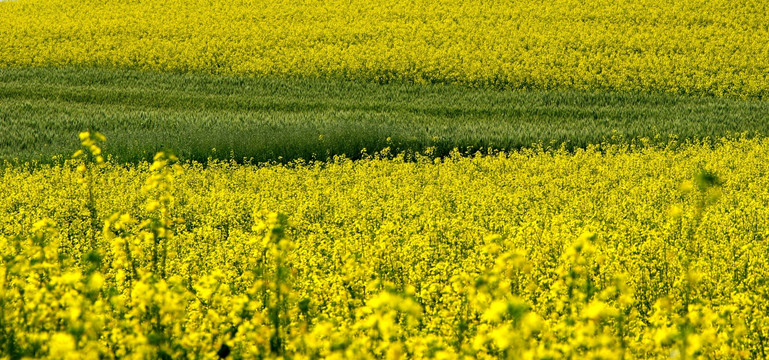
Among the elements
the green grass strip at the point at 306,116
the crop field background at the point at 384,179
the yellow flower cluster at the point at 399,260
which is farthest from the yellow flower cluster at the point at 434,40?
the yellow flower cluster at the point at 399,260

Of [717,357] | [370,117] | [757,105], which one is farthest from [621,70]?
[717,357]

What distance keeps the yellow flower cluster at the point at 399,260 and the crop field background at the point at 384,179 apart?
5cm

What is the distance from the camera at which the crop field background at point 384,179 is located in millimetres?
4832

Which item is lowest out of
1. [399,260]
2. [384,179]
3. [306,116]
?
[399,260]

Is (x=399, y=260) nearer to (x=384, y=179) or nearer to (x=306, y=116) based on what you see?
(x=384, y=179)

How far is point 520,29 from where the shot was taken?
1425 inches

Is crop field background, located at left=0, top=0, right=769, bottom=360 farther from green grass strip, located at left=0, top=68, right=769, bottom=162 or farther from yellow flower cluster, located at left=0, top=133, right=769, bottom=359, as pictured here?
green grass strip, located at left=0, top=68, right=769, bottom=162

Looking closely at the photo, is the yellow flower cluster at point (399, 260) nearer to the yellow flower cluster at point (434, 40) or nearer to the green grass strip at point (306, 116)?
the green grass strip at point (306, 116)

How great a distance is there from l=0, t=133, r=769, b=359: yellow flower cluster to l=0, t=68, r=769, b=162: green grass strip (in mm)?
2474

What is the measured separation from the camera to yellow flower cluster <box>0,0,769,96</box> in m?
30.5

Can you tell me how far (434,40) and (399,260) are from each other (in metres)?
27.8

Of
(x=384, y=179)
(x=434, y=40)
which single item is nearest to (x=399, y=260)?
(x=384, y=179)

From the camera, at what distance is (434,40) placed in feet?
115

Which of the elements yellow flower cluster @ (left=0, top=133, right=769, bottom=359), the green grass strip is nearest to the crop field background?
yellow flower cluster @ (left=0, top=133, right=769, bottom=359)
